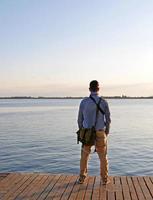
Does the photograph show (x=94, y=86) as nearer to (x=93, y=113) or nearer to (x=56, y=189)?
(x=93, y=113)

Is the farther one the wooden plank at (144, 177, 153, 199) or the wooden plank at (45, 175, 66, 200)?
the wooden plank at (144, 177, 153, 199)

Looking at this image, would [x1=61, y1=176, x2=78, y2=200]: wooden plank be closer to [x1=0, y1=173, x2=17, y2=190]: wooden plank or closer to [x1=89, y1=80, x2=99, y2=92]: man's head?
[x1=0, y1=173, x2=17, y2=190]: wooden plank

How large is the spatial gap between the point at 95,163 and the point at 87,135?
837cm

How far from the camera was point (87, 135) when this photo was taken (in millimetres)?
7734

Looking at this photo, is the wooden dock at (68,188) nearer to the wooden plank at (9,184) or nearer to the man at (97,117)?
the wooden plank at (9,184)

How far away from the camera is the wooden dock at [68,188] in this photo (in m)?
7.07

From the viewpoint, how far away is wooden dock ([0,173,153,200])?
707cm

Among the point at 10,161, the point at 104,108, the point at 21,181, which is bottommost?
the point at 10,161

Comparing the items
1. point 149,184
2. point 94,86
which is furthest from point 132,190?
point 94,86

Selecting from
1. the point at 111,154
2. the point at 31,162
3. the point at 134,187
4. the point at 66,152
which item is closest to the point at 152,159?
the point at 111,154

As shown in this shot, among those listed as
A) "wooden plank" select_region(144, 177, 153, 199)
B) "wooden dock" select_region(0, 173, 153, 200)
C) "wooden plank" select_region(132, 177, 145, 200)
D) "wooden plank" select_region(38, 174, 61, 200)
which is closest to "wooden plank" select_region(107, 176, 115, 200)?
"wooden dock" select_region(0, 173, 153, 200)

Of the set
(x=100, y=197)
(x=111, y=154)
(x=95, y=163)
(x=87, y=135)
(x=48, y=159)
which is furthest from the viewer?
(x=111, y=154)

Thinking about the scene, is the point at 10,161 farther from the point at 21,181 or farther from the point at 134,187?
the point at 134,187

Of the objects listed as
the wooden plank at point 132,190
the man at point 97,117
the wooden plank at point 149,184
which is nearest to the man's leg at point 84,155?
the man at point 97,117
